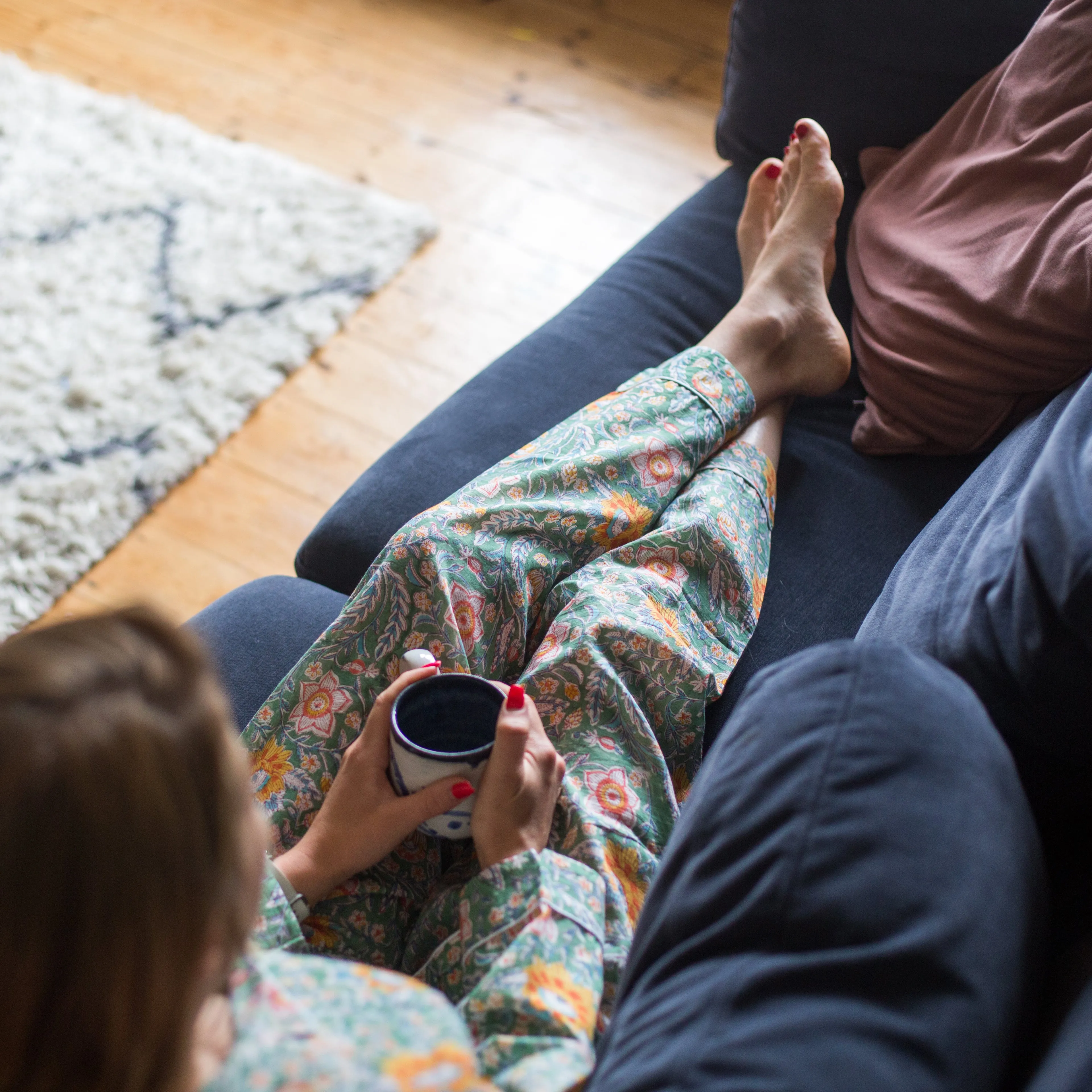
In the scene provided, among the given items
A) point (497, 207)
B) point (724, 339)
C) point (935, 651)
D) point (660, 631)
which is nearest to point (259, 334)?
point (497, 207)

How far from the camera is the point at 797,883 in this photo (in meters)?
0.53

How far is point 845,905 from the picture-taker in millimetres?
519

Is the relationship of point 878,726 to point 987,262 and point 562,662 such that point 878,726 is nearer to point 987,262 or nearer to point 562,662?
point 562,662

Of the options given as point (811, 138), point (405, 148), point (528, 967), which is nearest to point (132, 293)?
point (405, 148)

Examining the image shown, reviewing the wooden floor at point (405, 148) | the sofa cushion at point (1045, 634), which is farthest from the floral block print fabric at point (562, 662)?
the wooden floor at point (405, 148)

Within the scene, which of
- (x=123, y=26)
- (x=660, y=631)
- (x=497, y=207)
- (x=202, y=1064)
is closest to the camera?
(x=202, y=1064)

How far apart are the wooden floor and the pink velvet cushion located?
88cm

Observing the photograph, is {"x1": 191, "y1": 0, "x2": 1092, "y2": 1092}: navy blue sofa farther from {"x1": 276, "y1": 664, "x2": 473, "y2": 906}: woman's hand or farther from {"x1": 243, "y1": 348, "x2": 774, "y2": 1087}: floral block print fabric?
{"x1": 276, "y1": 664, "x2": 473, "y2": 906}: woman's hand

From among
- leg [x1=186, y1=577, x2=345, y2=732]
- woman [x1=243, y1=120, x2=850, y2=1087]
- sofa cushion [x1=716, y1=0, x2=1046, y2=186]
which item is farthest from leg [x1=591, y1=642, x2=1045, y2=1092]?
sofa cushion [x1=716, y1=0, x2=1046, y2=186]

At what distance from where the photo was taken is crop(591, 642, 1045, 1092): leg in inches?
19.3

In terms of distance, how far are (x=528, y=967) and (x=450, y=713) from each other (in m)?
0.20

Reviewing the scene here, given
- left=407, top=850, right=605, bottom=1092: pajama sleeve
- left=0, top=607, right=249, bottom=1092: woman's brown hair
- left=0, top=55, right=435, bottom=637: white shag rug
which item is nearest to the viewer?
left=0, top=607, right=249, bottom=1092: woman's brown hair

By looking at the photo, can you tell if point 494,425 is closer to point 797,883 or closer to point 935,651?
point 935,651

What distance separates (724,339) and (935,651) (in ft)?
1.71
